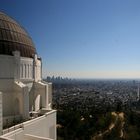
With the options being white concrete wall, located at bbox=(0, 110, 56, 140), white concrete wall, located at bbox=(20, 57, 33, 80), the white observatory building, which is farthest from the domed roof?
white concrete wall, located at bbox=(0, 110, 56, 140)

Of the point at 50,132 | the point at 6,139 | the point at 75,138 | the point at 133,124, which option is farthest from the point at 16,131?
the point at 133,124

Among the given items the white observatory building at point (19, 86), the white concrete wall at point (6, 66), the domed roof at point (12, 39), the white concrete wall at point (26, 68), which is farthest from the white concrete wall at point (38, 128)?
the domed roof at point (12, 39)

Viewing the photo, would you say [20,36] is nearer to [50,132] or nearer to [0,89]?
[0,89]

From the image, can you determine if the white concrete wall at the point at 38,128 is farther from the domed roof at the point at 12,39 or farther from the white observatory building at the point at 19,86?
the domed roof at the point at 12,39

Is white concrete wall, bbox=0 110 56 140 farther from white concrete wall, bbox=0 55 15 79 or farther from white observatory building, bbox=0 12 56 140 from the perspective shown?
white concrete wall, bbox=0 55 15 79

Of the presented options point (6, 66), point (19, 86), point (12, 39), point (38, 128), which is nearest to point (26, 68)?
point (6, 66)

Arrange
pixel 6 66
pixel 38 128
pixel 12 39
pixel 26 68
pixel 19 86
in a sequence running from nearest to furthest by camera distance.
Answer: pixel 38 128, pixel 19 86, pixel 6 66, pixel 12 39, pixel 26 68

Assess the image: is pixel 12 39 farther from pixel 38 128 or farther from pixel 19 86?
pixel 38 128

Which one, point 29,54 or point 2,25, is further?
point 29,54
